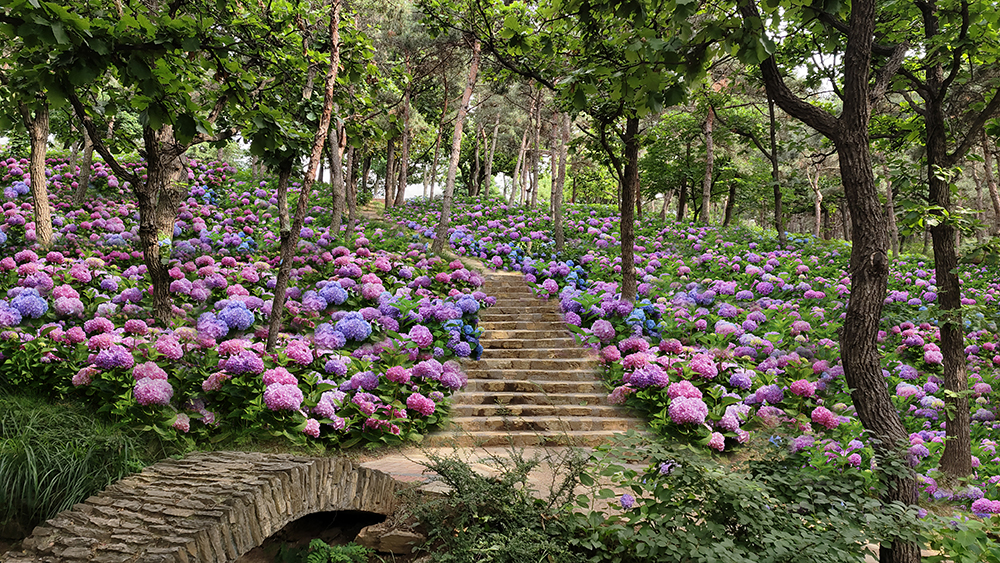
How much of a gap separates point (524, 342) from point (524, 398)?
1.33 meters

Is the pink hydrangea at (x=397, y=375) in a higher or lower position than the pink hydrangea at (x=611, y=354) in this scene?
lower

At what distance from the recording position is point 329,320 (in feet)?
22.0

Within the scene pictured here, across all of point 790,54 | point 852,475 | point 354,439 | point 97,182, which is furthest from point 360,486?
point 97,182

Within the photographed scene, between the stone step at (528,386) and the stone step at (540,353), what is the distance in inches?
24.9

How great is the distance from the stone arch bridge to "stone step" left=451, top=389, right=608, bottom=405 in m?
2.72

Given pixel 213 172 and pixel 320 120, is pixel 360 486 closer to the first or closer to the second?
pixel 320 120

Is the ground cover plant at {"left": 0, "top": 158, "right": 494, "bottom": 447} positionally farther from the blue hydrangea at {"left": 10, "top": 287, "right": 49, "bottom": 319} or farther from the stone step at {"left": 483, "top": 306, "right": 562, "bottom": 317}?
the stone step at {"left": 483, "top": 306, "right": 562, "bottom": 317}

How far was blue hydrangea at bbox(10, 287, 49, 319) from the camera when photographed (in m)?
5.07

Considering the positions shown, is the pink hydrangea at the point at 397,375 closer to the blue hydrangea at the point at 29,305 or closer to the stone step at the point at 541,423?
the stone step at the point at 541,423

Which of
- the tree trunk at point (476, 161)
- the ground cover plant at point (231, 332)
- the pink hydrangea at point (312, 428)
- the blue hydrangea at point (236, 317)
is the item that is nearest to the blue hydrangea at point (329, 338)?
the ground cover plant at point (231, 332)

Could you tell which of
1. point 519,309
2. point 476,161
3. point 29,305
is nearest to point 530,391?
point 519,309

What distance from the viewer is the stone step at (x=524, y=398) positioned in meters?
6.23

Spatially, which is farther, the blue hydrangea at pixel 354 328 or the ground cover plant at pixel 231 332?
the blue hydrangea at pixel 354 328

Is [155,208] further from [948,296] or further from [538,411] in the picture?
[948,296]
